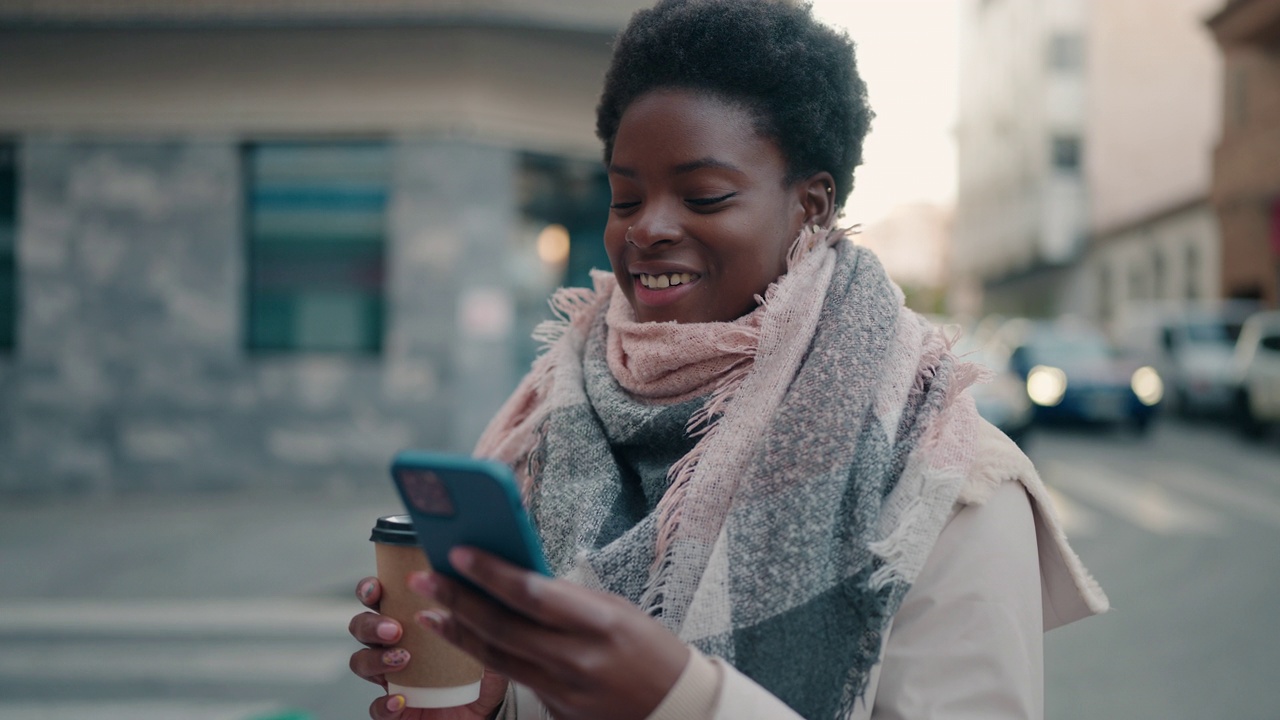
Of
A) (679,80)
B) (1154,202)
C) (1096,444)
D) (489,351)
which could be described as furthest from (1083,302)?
(679,80)

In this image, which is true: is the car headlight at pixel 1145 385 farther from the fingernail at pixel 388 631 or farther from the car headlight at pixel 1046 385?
the fingernail at pixel 388 631

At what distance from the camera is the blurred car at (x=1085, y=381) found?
15.7 meters

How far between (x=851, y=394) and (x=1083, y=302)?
39.9 meters

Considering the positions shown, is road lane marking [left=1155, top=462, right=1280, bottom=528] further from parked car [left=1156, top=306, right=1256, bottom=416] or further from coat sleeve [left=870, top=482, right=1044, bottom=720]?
coat sleeve [left=870, top=482, right=1044, bottom=720]

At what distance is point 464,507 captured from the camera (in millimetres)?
1007

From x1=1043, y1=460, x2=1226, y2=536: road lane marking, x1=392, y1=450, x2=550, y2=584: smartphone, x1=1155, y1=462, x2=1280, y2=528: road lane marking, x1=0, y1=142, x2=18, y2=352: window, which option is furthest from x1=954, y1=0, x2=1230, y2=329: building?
x1=392, y1=450, x2=550, y2=584: smartphone

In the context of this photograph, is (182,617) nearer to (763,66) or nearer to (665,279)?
(665,279)

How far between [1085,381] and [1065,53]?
25.4 m

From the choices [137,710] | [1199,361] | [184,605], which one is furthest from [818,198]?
[1199,361]

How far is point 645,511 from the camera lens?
1609 mm

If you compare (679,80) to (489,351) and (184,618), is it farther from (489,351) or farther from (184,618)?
(489,351)

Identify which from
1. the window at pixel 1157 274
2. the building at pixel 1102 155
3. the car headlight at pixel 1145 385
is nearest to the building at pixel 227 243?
the car headlight at pixel 1145 385

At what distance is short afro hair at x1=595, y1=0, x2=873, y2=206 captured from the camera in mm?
1595

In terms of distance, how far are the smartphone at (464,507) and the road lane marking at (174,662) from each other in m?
4.47
